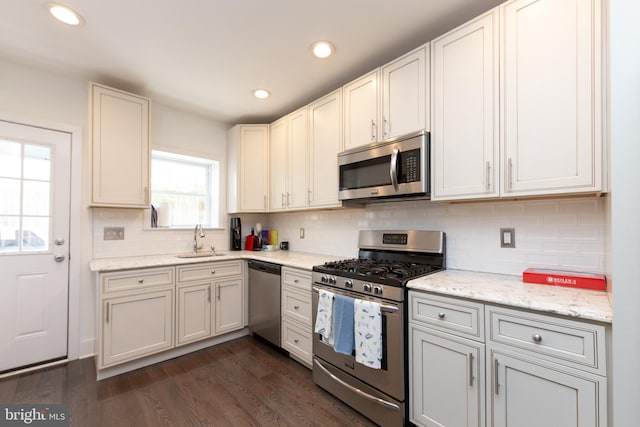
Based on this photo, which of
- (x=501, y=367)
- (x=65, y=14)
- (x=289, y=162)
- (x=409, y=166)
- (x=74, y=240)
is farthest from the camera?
(x=289, y=162)

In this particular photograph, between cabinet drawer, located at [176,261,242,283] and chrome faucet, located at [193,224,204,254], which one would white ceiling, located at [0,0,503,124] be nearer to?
chrome faucet, located at [193,224,204,254]

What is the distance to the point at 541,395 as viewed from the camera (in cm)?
120

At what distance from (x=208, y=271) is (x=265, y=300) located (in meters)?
0.63

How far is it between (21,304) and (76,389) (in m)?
0.91

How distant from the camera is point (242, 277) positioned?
9.98ft

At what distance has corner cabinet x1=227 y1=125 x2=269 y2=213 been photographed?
11.2 ft

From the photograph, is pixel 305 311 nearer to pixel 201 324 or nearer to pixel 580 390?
pixel 201 324

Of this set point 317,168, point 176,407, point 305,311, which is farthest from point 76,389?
point 317,168

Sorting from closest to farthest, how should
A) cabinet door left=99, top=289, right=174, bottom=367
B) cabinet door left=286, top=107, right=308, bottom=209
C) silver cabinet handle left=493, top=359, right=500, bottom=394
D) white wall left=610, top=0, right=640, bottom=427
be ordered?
white wall left=610, top=0, right=640, bottom=427, silver cabinet handle left=493, top=359, right=500, bottom=394, cabinet door left=99, top=289, right=174, bottom=367, cabinet door left=286, top=107, right=308, bottom=209

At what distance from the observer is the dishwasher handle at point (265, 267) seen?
265 centimetres

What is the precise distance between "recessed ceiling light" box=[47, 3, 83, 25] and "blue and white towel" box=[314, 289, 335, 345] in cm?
243

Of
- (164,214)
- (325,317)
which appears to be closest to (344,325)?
(325,317)

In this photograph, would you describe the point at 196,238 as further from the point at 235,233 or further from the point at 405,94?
the point at 405,94

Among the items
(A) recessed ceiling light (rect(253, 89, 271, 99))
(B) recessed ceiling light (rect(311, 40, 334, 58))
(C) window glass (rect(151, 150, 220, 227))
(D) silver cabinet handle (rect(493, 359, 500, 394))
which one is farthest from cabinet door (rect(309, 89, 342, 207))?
(D) silver cabinet handle (rect(493, 359, 500, 394))
